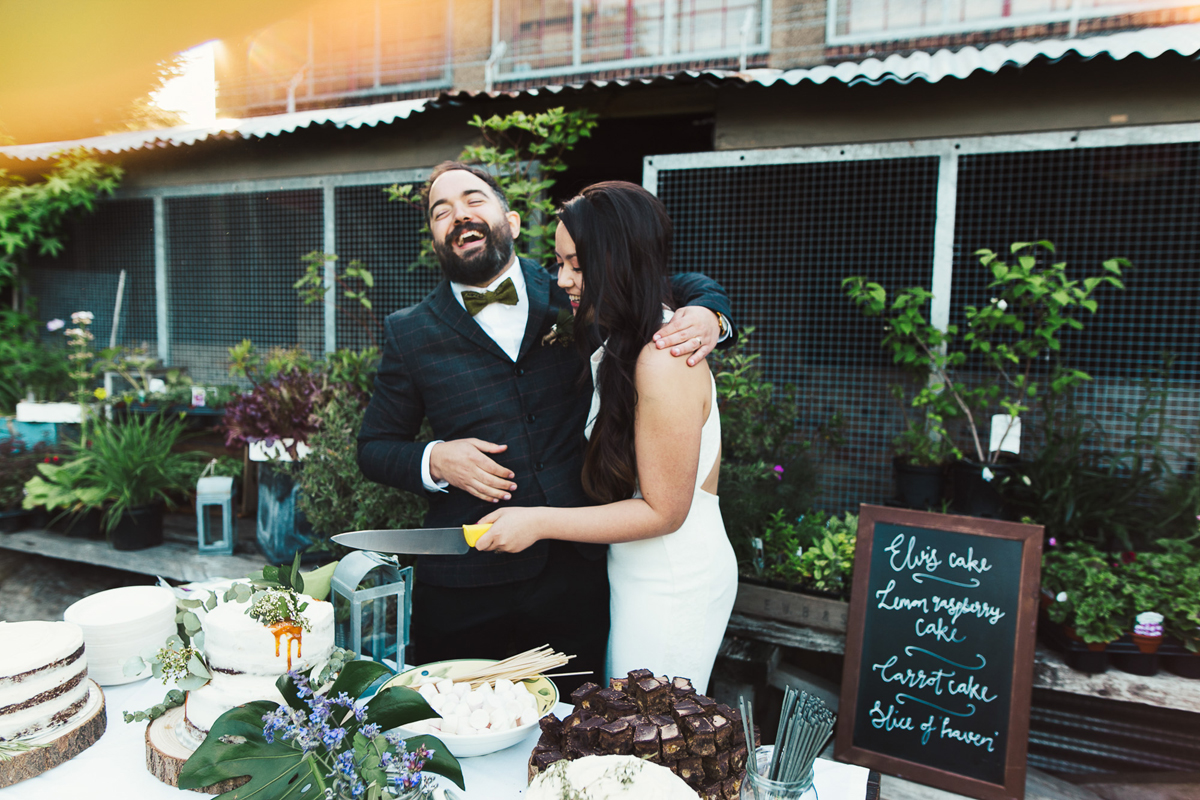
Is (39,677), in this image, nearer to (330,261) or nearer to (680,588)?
(680,588)

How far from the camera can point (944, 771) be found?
2137 mm

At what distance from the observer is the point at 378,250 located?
4918 mm

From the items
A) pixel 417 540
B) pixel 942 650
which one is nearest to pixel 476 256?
pixel 417 540

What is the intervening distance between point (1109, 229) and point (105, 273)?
28.2ft

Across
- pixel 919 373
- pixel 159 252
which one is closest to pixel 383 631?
pixel 919 373

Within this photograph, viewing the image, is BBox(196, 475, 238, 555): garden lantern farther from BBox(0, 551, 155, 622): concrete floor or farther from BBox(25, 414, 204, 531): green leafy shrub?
BBox(0, 551, 155, 622): concrete floor

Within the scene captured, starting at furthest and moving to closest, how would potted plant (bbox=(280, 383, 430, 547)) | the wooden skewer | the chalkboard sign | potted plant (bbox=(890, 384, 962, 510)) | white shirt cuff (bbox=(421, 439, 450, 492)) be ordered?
1. potted plant (bbox=(890, 384, 962, 510))
2. potted plant (bbox=(280, 383, 430, 547))
3. the chalkboard sign
4. white shirt cuff (bbox=(421, 439, 450, 492))
5. the wooden skewer

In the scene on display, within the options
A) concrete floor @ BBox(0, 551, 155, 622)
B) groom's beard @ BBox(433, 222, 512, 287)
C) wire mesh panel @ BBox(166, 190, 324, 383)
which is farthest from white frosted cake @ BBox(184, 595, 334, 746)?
wire mesh panel @ BBox(166, 190, 324, 383)

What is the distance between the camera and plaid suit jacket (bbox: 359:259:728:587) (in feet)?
6.45

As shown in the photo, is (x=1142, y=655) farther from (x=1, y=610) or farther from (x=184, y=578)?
(x=1, y=610)

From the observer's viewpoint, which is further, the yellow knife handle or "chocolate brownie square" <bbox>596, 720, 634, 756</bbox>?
the yellow knife handle

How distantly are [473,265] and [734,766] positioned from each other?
60.5 inches

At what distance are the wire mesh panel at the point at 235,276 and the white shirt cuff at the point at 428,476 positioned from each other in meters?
3.86

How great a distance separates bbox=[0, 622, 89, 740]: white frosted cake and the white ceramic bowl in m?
0.55
